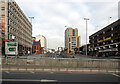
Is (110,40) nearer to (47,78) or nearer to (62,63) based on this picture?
(62,63)

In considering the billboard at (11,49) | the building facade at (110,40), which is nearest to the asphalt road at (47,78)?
the billboard at (11,49)

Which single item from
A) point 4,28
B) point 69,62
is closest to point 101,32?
point 4,28

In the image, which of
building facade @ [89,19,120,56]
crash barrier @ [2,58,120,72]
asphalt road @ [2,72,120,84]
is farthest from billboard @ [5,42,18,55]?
building facade @ [89,19,120,56]

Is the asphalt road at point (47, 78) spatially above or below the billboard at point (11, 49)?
below

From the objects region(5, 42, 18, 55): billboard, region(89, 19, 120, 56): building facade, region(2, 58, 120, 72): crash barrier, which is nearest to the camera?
region(2, 58, 120, 72): crash barrier

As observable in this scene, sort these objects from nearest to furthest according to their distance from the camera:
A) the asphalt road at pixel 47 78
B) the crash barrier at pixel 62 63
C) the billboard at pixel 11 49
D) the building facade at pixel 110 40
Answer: the asphalt road at pixel 47 78 < the crash barrier at pixel 62 63 < the billboard at pixel 11 49 < the building facade at pixel 110 40

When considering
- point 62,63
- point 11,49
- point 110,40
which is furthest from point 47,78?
point 110,40

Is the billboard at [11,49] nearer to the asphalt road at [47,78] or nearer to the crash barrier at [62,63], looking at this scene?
the crash barrier at [62,63]

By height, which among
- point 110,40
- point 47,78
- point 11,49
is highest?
point 110,40

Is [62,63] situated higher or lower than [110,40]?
lower

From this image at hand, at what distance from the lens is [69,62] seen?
52.8ft

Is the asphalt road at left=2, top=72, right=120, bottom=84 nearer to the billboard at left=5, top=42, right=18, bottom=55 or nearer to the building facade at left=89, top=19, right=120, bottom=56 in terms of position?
the billboard at left=5, top=42, right=18, bottom=55

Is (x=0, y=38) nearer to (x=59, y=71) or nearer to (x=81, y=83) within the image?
(x=59, y=71)

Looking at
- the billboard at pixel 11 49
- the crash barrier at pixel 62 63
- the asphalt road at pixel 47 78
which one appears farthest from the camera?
the billboard at pixel 11 49
